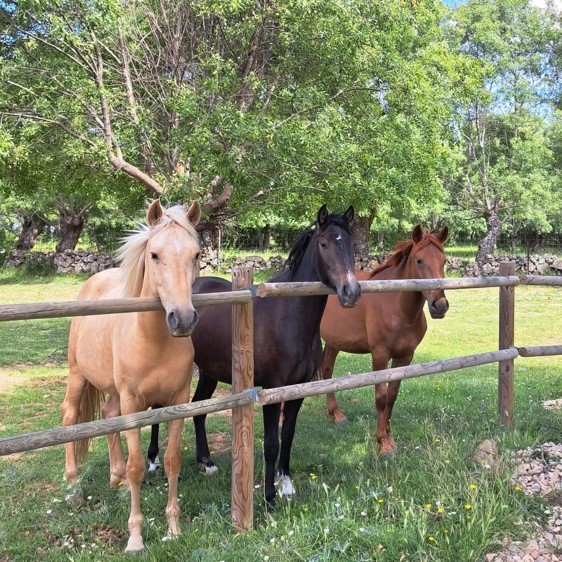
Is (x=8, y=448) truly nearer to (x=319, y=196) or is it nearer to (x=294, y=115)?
(x=294, y=115)

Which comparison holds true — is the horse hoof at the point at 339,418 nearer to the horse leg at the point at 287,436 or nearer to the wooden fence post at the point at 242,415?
the horse leg at the point at 287,436

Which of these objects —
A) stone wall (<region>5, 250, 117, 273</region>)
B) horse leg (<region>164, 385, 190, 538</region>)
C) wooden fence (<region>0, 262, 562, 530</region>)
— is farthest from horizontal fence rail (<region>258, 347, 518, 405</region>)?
stone wall (<region>5, 250, 117, 273</region>)

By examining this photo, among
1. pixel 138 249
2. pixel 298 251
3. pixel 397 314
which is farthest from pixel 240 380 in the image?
pixel 397 314

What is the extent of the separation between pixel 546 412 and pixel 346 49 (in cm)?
508

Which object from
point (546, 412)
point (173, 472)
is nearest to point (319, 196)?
point (546, 412)

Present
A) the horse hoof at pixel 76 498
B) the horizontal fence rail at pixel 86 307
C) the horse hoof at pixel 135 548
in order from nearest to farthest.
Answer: the horizontal fence rail at pixel 86 307, the horse hoof at pixel 135 548, the horse hoof at pixel 76 498

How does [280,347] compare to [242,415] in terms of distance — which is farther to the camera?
[280,347]

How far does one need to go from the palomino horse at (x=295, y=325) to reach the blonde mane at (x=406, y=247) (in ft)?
4.55

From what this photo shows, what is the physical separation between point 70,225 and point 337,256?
23.6 metres

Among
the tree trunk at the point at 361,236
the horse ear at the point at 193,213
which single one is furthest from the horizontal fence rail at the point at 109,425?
the tree trunk at the point at 361,236

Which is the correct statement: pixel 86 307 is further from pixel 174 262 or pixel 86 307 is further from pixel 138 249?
pixel 138 249

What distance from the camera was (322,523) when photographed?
2.86m

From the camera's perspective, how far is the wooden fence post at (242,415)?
→ 314 centimetres

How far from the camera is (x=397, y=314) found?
16.3 feet
